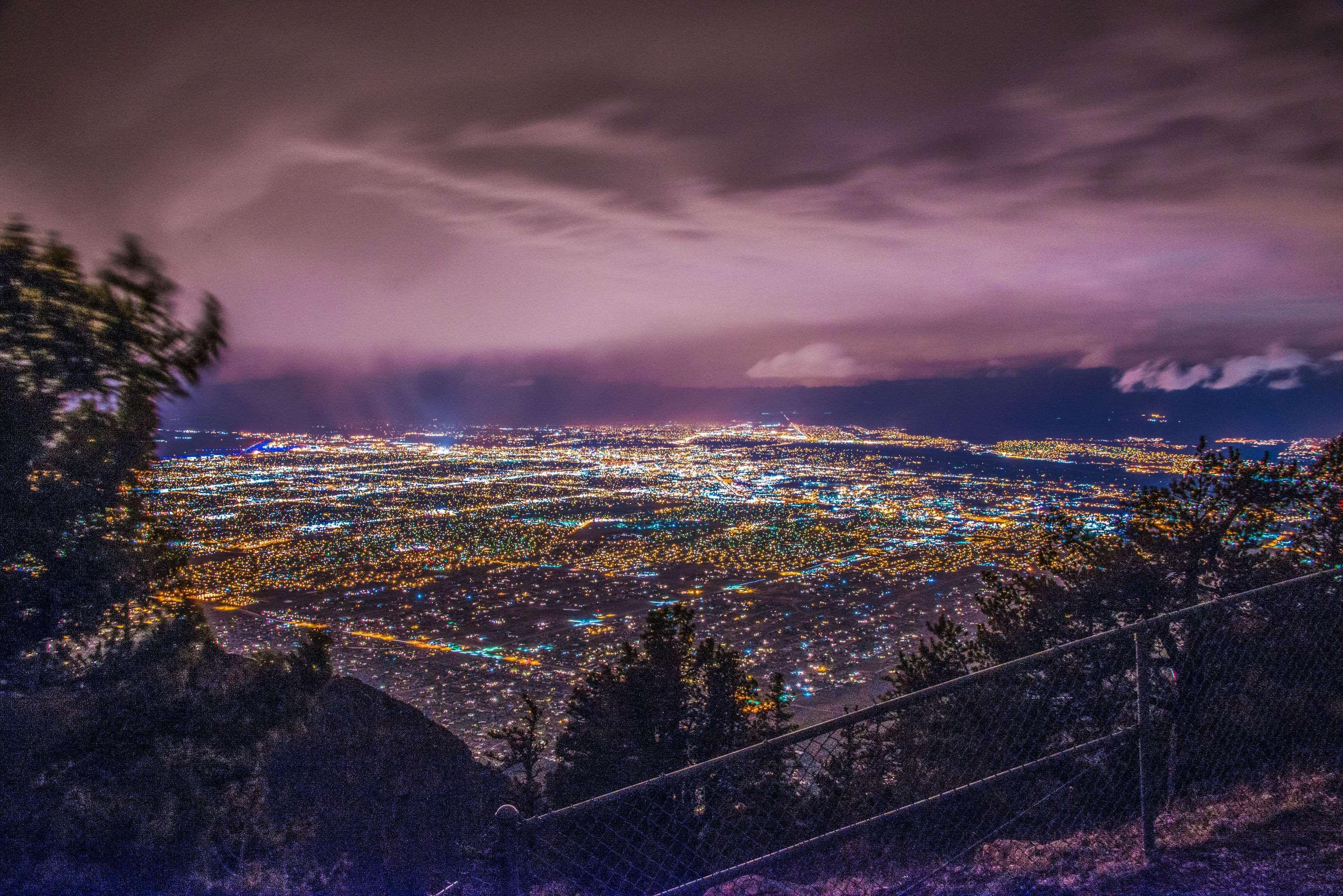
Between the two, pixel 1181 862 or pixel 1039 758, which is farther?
pixel 1039 758

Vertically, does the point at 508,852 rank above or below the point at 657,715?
above

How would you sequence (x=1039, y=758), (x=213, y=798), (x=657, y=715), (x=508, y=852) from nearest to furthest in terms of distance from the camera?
(x=508, y=852)
(x=1039, y=758)
(x=213, y=798)
(x=657, y=715)

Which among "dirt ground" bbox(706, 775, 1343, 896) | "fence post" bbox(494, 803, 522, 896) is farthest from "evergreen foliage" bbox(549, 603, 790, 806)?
"fence post" bbox(494, 803, 522, 896)

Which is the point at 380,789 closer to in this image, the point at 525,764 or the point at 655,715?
the point at 525,764

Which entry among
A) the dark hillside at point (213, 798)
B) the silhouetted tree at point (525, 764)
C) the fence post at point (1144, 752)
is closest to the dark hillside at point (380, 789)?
the dark hillside at point (213, 798)

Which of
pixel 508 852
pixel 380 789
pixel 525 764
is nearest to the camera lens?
pixel 508 852

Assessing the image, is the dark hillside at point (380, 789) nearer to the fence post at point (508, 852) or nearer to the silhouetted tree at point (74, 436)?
the silhouetted tree at point (74, 436)

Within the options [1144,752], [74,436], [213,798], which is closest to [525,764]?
[213,798]

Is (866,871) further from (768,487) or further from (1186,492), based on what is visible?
(768,487)
